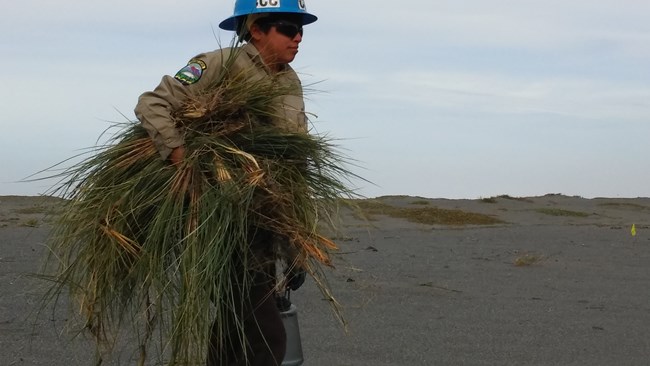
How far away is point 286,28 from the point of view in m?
3.89

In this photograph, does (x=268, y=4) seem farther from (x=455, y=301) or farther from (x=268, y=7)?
(x=455, y=301)

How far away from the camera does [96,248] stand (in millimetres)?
3619

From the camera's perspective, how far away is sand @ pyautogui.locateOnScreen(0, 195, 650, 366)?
5496mm

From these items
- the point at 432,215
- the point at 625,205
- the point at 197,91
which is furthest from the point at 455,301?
the point at 625,205

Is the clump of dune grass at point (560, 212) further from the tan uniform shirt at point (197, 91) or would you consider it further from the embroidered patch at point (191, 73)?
the embroidered patch at point (191, 73)

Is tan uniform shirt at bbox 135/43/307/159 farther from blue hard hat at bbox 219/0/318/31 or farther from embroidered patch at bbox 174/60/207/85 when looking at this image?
blue hard hat at bbox 219/0/318/31

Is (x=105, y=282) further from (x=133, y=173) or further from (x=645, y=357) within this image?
(x=645, y=357)

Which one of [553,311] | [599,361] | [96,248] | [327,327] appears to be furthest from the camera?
[553,311]

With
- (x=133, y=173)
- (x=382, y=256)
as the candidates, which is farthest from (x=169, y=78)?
(x=382, y=256)

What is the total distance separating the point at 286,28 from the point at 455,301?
4010 mm

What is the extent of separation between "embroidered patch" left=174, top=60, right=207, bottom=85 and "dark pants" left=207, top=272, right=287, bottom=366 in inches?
30.6

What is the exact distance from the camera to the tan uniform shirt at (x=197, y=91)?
139 inches

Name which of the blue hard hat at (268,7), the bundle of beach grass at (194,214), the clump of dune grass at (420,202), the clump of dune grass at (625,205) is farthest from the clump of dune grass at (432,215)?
the bundle of beach grass at (194,214)

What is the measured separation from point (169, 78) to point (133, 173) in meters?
0.39
